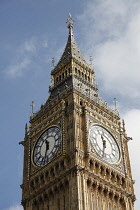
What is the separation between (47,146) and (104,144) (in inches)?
191

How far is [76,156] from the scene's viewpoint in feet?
149

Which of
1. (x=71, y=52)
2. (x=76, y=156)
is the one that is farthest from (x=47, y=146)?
(x=71, y=52)

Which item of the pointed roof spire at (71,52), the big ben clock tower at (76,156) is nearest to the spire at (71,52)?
the pointed roof spire at (71,52)

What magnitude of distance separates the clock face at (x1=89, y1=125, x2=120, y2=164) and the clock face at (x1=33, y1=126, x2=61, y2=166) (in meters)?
2.91

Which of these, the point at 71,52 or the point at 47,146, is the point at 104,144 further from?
the point at 71,52

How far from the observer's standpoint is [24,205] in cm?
4812

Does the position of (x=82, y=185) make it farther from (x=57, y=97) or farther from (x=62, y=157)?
(x=57, y=97)

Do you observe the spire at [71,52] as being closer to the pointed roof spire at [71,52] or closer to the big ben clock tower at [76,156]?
the pointed roof spire at [71,52]

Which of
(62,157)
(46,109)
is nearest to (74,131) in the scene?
(62,157)

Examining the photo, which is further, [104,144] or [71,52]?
[71,52]

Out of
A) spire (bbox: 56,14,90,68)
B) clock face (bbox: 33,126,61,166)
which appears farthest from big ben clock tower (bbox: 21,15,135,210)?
spire (bbox: 56,14,90,68)

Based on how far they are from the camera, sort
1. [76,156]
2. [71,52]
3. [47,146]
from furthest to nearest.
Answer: [71,52] → [47,146] → [76,156]

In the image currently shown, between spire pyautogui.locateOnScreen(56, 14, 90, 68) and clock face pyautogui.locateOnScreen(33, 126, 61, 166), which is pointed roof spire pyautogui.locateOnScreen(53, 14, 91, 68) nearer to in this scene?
spire pyautogui.locateOnScreen(56, 14, 90, 68)

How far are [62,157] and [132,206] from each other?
7.34 metres
